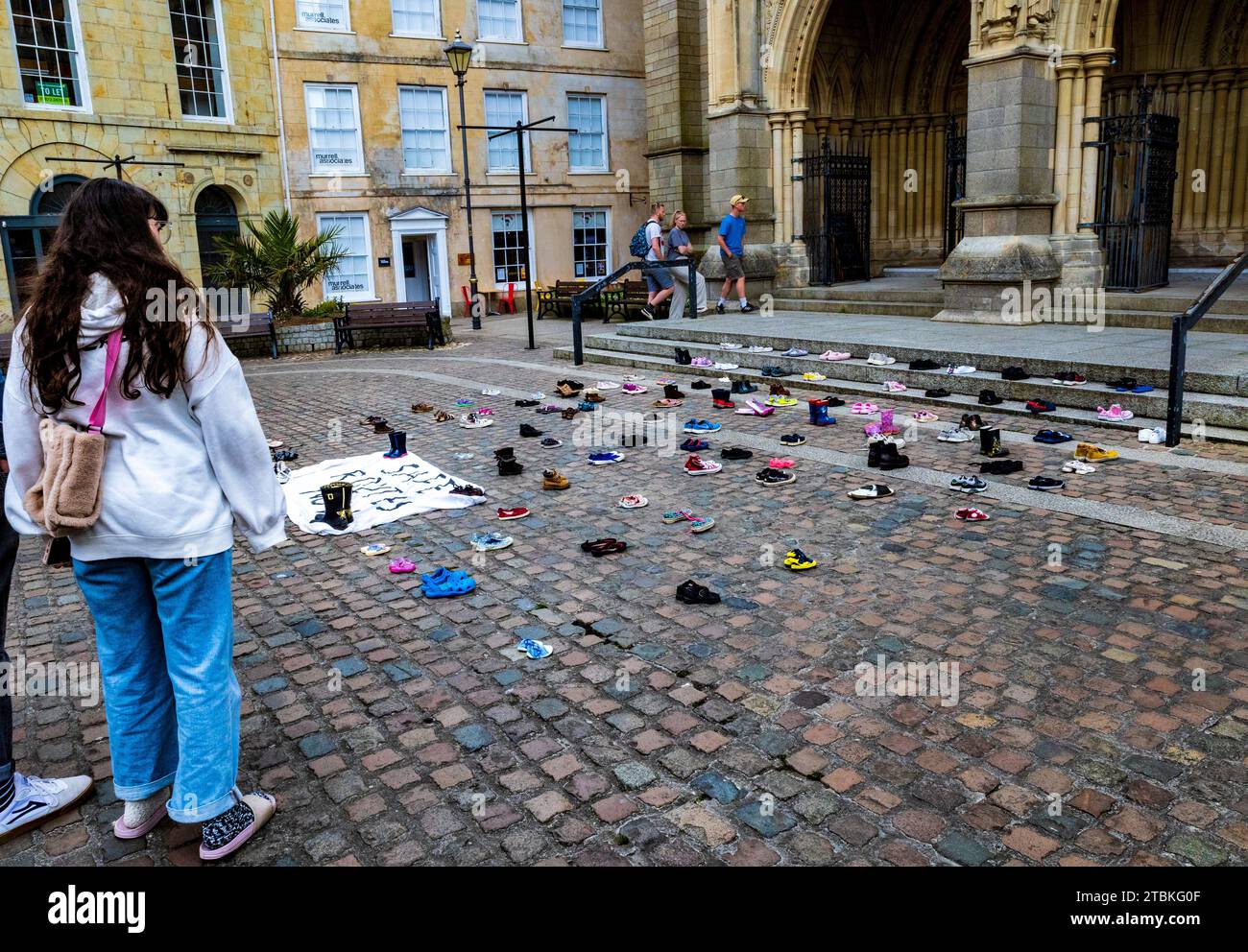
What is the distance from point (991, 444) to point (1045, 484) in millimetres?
934

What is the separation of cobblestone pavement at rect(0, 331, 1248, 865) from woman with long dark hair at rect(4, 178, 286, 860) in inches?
15.2

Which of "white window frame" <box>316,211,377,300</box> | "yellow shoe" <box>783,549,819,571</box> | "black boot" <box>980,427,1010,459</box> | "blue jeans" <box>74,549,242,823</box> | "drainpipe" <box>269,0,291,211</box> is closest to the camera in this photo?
"blue jeans" <box>74,549,242,823</box>

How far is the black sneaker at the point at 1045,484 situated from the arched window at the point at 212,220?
21013 mm

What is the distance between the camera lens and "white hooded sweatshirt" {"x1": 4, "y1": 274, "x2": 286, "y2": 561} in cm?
277

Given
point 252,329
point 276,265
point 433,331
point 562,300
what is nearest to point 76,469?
point 433,331

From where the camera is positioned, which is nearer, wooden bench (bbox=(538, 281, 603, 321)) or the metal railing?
the metal railing

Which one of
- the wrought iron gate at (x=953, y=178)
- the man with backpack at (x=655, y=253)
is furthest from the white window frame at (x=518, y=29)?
the man with backpack at (x=655, y=253)

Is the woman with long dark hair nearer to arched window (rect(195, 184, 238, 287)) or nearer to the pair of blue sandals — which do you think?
the pair of blue sandals

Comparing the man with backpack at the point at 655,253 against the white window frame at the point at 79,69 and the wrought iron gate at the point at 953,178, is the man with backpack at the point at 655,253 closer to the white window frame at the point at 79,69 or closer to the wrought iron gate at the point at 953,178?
the wrought iron gate at the point at 953,178

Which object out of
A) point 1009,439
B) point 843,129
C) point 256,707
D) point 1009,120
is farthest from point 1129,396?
point 843,129

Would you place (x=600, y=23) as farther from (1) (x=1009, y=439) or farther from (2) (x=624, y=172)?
(1) (x=1009, y=439)

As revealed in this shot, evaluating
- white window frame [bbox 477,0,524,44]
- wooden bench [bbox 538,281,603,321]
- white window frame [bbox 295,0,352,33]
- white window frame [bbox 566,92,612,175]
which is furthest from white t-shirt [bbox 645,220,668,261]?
white window frame [bbox 477,0,524,44]

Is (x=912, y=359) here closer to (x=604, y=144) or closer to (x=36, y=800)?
(x=36, y=800)

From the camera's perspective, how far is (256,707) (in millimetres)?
4074
